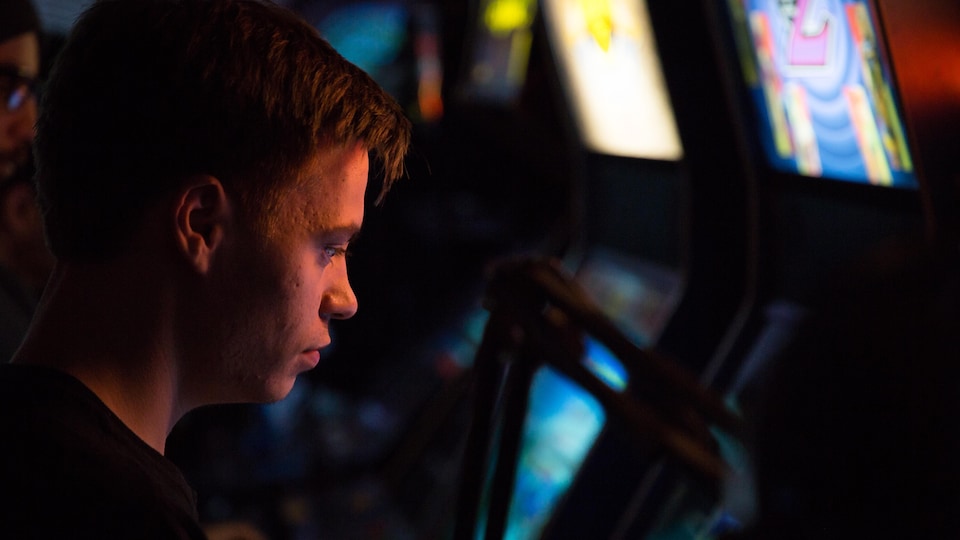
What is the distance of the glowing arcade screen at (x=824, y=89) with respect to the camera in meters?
1.50

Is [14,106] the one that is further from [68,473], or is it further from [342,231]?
[68,473]

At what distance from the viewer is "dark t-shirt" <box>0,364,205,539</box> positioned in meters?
0.71

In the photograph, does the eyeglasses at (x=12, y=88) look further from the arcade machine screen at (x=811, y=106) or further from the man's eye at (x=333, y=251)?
the arcade machine screen at (x=811, y=106)

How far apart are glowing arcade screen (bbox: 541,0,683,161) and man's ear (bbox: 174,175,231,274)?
A: 5.17 ft

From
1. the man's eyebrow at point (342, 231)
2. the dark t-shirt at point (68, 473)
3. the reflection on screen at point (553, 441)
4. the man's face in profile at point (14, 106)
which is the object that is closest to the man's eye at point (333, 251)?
the man's eyebrow at point (342, 231)

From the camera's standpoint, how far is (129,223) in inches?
35.7

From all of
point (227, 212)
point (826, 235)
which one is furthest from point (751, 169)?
point (227, 212)

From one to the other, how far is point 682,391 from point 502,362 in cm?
32

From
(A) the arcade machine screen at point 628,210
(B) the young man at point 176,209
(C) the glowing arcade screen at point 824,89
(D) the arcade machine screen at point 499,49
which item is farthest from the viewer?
(D) the arcade machine screen at point 499,49

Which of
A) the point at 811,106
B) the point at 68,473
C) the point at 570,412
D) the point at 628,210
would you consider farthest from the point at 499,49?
the point at 68,473

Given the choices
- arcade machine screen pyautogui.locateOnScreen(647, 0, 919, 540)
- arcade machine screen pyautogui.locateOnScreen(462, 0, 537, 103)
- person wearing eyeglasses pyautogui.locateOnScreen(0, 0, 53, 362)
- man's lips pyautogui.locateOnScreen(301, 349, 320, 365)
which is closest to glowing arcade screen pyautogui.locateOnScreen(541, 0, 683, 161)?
arcade machine screen pyautogui.locateOnScreen(647, 0, 919, 540)

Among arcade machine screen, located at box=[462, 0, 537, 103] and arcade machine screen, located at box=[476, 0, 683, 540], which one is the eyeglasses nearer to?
arcade machine screen, located at box=[476, 0, 683, 540]

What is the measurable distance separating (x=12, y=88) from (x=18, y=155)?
5.5 inches

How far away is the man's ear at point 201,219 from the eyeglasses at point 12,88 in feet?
4.19
